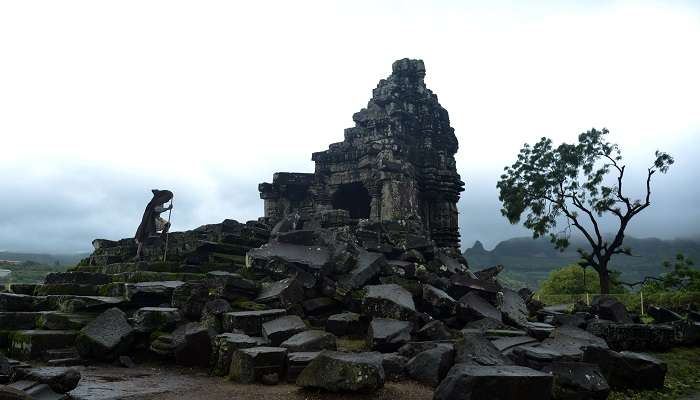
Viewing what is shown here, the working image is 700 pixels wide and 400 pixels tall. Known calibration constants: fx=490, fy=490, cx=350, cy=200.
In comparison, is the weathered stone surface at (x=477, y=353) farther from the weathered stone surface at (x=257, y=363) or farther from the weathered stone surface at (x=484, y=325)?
the weathered stone surface at (x=257, y=363)

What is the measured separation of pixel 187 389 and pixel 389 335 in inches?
99.4

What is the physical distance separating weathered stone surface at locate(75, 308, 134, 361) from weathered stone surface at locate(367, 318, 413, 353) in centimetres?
321

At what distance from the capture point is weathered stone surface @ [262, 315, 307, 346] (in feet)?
20.3

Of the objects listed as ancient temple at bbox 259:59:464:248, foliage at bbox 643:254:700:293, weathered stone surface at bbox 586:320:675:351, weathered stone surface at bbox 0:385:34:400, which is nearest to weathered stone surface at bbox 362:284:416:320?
weathered stone surface at bbox 586:320:675:351

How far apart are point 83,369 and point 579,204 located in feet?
73.4

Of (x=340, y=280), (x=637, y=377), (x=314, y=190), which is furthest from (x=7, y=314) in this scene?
(x=314, y=190)

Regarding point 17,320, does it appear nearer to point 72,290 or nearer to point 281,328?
point 72,290

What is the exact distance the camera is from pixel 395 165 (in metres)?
15.6

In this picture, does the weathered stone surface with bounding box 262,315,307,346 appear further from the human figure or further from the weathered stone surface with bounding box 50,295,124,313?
the human figure

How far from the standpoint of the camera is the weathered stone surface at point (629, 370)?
A: 5.67 m

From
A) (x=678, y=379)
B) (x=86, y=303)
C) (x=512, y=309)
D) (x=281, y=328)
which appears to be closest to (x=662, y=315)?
(x=512, y=309)

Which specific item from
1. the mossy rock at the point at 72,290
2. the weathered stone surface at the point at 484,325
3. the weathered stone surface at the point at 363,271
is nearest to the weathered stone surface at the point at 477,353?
the weathered stone surface at the point at 484,325

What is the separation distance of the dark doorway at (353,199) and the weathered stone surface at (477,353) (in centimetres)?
1160

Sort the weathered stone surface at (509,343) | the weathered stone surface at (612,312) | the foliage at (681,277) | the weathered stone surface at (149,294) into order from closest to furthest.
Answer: the weathered stone surface at (509,343), the weathered stone surface at (149,294), the weathered stone surface at (612,312), the foliage at (681,277)
